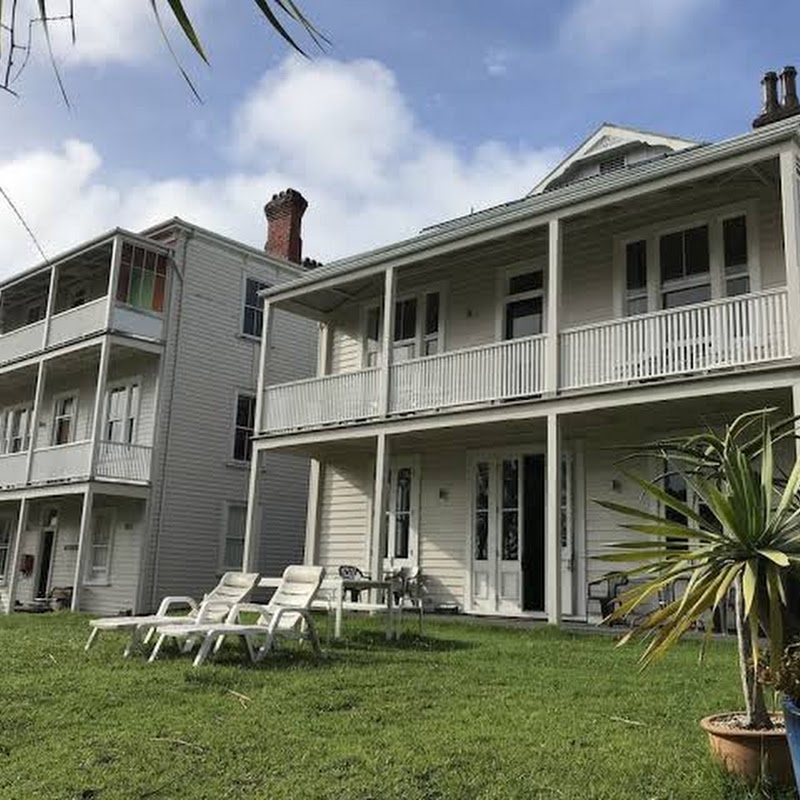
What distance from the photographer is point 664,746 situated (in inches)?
203

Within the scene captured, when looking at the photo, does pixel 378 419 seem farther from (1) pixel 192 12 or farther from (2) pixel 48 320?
(1) pixel 192 12

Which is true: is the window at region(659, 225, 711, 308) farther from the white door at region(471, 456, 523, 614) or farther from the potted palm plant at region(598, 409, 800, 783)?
the potted palm plant at region(598, 409, 800, 783)

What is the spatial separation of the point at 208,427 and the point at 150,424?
141cm

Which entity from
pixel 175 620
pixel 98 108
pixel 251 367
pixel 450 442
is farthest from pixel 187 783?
pixel 251 367

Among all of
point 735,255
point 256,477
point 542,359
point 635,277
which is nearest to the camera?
point 735,255

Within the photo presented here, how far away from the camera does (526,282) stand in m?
15.7

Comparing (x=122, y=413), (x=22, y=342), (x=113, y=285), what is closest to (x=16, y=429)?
(x=22, y=342)

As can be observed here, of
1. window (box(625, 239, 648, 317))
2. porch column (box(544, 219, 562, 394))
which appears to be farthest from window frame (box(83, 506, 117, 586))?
window (box(625, 239, 648, 317))

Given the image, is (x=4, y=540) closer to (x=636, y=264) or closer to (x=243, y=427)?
(x=243, y=427)

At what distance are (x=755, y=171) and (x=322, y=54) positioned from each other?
1174 centimetres

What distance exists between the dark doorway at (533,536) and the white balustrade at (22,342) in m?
13.9

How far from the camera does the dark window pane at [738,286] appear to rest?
12625 millimetres

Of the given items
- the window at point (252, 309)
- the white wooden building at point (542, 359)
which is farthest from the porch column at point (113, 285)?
the white wooden building at point (542, 359)

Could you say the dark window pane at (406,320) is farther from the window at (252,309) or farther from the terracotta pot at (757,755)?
the terracotta pot at (757,755)
